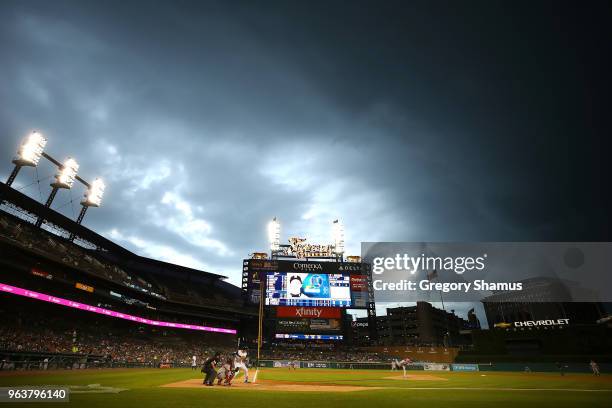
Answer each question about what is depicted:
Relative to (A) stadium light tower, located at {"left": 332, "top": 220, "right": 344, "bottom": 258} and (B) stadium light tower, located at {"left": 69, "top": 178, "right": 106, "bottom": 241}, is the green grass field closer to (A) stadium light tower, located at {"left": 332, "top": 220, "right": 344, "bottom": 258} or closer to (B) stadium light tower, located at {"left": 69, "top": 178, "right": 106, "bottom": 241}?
(B) stadium light tower, located at {"left": 69, "top": 178, "right": 106, "bottom": 241}

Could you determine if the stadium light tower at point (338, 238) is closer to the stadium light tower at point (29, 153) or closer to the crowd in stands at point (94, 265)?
the crowd in stands at point (94, 265)

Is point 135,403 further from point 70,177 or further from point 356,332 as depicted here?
point 356,332

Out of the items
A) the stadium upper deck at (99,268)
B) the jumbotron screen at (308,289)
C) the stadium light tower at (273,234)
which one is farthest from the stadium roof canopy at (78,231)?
the jumbotron screen at (308,289)

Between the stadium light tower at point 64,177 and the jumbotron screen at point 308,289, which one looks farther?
the jumbotron screen at point 308,289

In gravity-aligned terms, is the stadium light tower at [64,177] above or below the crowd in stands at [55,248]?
above

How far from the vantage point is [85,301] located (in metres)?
43.9

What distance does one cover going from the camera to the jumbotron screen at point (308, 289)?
187ft

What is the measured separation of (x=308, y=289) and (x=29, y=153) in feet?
141

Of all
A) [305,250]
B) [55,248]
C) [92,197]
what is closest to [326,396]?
[55,248]

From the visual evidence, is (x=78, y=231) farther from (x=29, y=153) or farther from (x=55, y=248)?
(x=29, y=153)

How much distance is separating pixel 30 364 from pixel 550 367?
5583 cm

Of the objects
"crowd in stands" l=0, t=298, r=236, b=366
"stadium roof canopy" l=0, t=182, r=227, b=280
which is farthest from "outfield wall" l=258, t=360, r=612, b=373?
"stadium roof canopy" l=0, t=182, r=227, b=280

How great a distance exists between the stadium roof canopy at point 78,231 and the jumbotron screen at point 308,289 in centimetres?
2567

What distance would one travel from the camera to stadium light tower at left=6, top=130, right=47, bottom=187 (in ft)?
115
